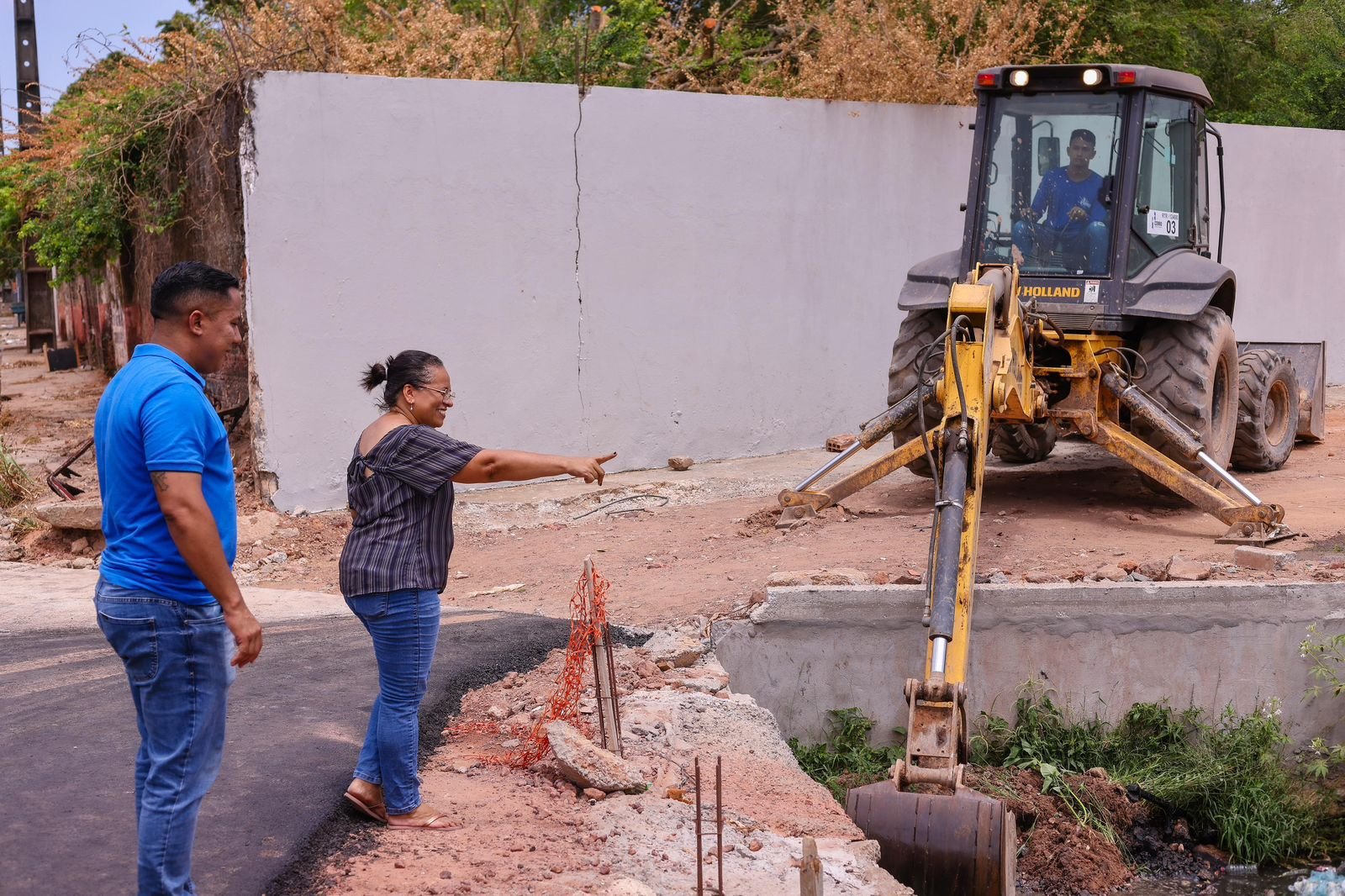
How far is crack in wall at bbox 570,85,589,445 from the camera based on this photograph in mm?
11359

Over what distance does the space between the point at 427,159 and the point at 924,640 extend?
5.70 meters

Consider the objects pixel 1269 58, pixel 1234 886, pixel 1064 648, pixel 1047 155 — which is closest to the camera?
pixel 1234 886

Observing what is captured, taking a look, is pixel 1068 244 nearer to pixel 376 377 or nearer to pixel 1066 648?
pixel 1066 648

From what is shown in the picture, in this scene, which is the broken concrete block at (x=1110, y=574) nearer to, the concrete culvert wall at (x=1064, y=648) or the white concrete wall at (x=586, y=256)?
the concrete culvert wall at (x=1064, y=648)

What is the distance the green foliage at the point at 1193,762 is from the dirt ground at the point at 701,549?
385mm

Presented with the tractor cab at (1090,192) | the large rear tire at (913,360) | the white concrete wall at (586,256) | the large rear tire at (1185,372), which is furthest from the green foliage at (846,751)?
the white concrete wall at (586,256)

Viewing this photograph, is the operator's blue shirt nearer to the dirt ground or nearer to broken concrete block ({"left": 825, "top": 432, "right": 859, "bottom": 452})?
the dirt ground

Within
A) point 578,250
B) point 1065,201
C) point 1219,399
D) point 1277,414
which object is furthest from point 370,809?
point 1277,414

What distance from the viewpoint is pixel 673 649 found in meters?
6.90

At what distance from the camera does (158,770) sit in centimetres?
341

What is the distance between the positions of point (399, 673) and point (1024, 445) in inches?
304

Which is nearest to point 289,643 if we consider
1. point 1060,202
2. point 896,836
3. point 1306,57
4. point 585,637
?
point 585,637

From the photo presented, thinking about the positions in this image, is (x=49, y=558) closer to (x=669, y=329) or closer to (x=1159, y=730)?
(x=669, y=329)

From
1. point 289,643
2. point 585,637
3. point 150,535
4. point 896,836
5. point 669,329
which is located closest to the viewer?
point 150,535
